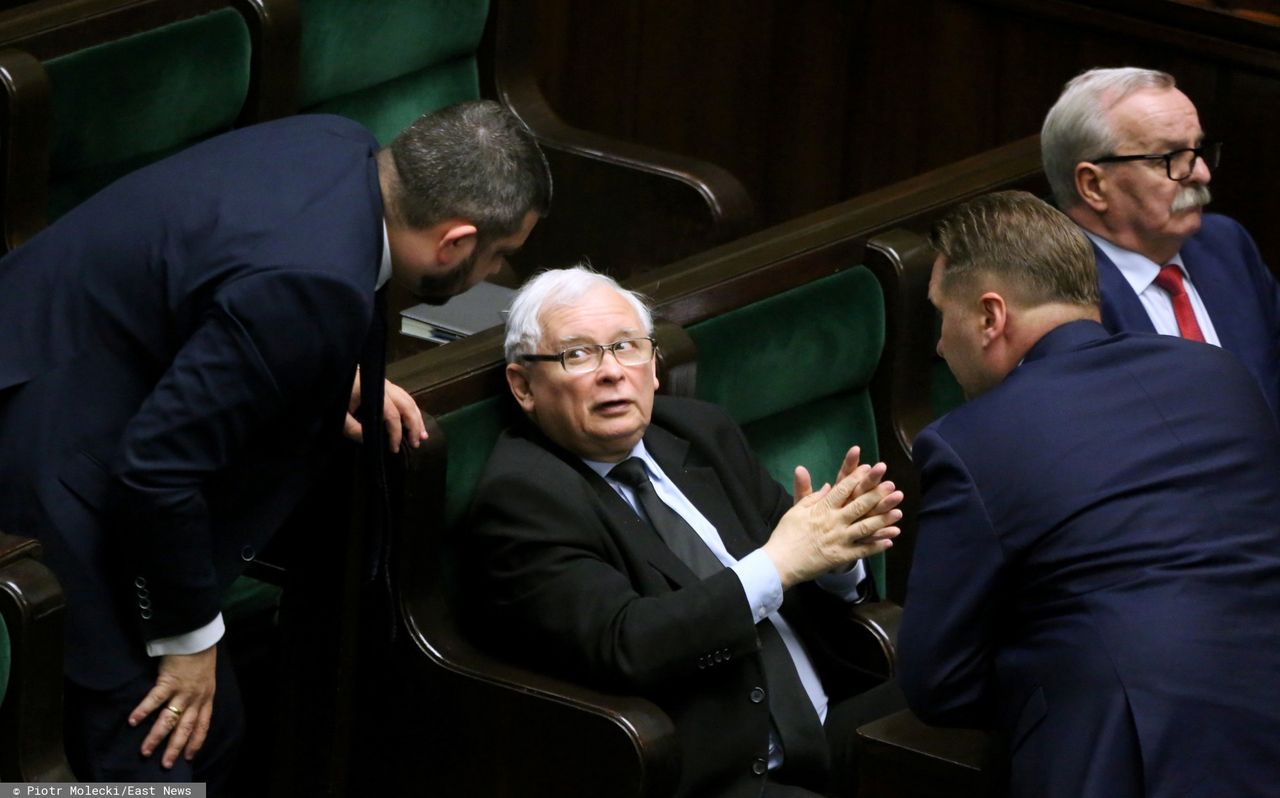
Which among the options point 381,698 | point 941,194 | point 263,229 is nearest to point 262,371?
point 263,229

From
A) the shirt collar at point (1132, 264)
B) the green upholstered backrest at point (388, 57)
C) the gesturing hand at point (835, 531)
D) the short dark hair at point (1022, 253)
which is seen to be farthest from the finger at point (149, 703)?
the shirt collar at point (1132, 264)

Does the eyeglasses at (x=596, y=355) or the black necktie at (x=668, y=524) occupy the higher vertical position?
the eyeglasses at (x=596, y=355)

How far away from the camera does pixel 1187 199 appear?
3.37 m

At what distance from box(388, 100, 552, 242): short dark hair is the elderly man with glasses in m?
0.34

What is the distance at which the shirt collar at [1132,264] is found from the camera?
337 cm

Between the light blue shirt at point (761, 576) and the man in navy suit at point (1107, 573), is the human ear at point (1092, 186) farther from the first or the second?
the man in navy suit at point (1107, 573)

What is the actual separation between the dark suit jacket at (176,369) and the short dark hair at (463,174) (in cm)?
4

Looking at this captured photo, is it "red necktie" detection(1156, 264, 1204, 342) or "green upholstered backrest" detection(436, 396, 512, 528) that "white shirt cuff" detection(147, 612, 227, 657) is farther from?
"red necktie" detection(1156, 264, 1204, 342)

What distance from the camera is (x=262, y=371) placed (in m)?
2.19

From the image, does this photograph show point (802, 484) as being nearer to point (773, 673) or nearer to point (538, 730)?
point (773, 673)

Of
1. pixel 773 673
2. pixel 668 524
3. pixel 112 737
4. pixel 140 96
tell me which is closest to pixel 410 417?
pixel 668 524

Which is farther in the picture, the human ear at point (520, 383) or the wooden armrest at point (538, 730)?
the human ear at point (520, 383)

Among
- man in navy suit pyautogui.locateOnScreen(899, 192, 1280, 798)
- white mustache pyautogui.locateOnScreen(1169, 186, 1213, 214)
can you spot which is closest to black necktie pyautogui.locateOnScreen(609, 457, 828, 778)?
man in navy suit pyautogui.locateOnScreen(899, 192, 1280, 798)

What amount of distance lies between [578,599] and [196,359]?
0.61 m
